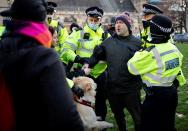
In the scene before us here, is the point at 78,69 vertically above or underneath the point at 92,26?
underneath

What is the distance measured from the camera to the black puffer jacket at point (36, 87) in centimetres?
270

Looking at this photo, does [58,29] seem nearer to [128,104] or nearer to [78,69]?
[78,69]

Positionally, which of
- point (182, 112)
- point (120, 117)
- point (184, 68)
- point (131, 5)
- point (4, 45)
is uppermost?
point (4, 45)

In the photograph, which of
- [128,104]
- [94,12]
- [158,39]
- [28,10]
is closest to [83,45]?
[94,12]

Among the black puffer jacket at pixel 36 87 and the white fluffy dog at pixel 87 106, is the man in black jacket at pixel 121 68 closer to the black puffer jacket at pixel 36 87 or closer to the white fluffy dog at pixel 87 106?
the white fluffy dog at pixel 87 106

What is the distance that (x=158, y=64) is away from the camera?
598 cm

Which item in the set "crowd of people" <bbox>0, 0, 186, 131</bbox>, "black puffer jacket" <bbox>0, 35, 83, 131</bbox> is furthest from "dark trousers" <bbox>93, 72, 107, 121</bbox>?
"black puffer jacket" <bbox>0, 35, 83, 131</bbox>

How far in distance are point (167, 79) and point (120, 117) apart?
1.77 m

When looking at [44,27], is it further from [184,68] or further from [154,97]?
[184,68]

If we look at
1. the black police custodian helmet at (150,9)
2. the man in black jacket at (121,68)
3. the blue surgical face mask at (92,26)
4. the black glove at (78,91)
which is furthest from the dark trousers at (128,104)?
the black glove at (78,91)

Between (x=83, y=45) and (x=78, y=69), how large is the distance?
0.50 meters

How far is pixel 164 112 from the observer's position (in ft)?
20.0

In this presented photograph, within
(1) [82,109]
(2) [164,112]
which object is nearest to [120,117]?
(2) [164,112]

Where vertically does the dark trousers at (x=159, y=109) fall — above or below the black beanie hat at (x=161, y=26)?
below
